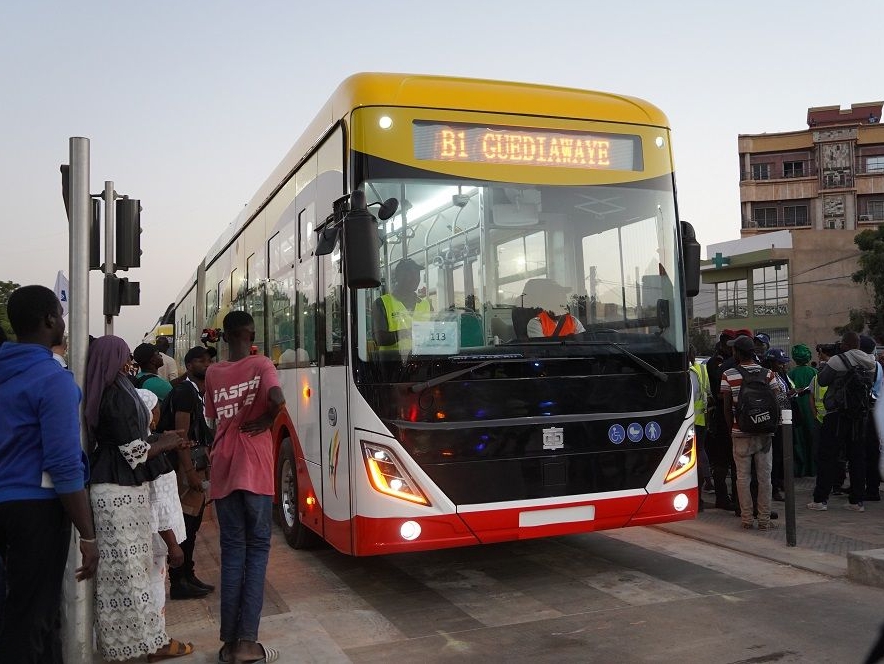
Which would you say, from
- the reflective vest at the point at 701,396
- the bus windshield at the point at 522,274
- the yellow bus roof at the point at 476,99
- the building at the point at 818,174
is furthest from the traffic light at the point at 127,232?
the building at the point at 818,174

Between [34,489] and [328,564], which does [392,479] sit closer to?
[328,564]

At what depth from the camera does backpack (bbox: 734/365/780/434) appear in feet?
26.7

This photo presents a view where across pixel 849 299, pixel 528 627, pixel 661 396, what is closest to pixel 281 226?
pixel 661 396

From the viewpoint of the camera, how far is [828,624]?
215 inches

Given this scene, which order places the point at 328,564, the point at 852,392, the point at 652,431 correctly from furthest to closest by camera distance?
the point at 852,392, the point at 328,564, the point at 652,431

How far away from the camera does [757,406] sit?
Result: 8.16 m

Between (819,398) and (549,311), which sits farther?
(819,398)

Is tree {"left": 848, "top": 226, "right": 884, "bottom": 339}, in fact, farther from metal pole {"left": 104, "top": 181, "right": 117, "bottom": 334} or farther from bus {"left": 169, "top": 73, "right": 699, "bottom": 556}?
metal pole {"left": 104, "top": 181, "right": 117, "bottom": 334}

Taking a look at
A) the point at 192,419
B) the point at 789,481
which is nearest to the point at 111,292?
the point at 192,419

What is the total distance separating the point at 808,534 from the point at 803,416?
3.80m

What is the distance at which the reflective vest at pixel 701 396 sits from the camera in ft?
31.3

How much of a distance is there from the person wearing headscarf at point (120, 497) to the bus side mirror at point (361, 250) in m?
1.49

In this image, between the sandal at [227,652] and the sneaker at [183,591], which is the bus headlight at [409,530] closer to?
the sandal at [227,652]

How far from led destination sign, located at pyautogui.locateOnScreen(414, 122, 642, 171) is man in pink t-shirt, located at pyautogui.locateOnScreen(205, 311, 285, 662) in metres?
2.10
